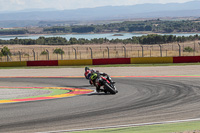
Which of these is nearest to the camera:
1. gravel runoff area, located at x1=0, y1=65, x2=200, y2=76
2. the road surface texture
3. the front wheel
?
the road surface texture

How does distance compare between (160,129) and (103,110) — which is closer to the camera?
(160,129)

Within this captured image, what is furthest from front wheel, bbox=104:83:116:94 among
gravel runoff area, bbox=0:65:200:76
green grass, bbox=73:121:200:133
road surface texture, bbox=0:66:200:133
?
gravel runoff area, bbox=0:65:200:76

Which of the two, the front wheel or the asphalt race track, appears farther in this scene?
the front wheel

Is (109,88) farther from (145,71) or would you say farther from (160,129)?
(145,71)

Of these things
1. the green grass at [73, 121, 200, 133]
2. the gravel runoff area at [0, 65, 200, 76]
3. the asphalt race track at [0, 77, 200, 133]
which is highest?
the green grass at [73, 121, 200, 133]

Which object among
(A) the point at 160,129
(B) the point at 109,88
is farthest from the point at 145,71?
(A) the point at 160,129

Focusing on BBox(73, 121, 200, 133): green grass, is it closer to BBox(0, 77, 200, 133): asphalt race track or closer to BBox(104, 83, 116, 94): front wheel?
BBox(0, 77, 200, 133): asphalt race track

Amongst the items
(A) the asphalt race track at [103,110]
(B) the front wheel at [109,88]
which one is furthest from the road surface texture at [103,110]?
(B) the front wheel at [109,88]

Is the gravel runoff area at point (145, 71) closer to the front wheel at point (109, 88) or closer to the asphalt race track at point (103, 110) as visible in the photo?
the asphalt race track at point (103, 110)

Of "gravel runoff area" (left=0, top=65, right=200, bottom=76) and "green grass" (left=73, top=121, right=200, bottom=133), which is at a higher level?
"green grass" (left=73, top=121, right=200, bottom=133)

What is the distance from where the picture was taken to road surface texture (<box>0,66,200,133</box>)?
10867 mm

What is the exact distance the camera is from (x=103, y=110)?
12.7m

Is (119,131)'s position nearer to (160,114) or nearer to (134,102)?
(160,114)

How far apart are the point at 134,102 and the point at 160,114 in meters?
2.46
